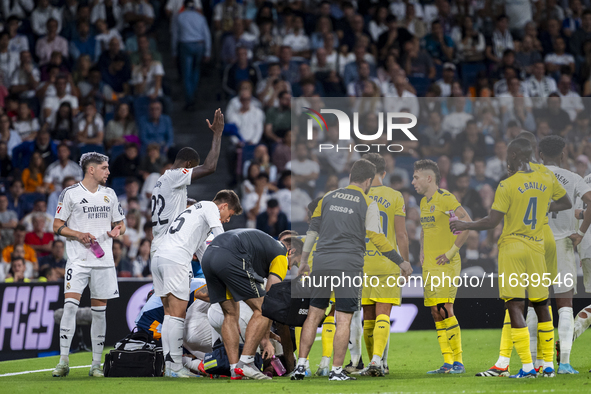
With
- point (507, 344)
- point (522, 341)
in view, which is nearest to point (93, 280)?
point (507, 344)

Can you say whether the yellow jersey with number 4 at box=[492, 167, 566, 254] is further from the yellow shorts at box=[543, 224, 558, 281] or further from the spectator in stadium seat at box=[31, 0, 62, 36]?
the spectator in stadium seat at box=[31, 0, 62, 36]

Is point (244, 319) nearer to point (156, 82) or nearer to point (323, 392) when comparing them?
point (323, 392)

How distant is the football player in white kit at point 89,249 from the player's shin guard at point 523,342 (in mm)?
4328

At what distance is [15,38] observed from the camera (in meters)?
17.1

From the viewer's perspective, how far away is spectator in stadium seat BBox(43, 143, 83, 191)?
1472 centimetres

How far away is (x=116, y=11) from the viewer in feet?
58.5

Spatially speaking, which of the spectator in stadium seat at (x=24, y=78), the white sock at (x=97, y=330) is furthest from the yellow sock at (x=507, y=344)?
the spectator in stadium seat at (x=24, y=78)


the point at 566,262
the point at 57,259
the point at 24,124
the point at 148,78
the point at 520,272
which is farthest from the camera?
the point at 148,78

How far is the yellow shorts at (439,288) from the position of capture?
8.01 m

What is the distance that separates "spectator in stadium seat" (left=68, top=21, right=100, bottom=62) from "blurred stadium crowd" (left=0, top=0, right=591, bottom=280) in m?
0.03

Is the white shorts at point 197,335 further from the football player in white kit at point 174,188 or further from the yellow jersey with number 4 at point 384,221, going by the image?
the yellow jersey with number 4 at point 384,221

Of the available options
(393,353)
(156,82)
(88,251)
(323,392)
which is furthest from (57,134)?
(323,392)

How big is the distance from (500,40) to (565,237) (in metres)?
10.9

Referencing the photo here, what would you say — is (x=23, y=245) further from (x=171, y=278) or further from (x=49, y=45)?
(x=171, y=278)
